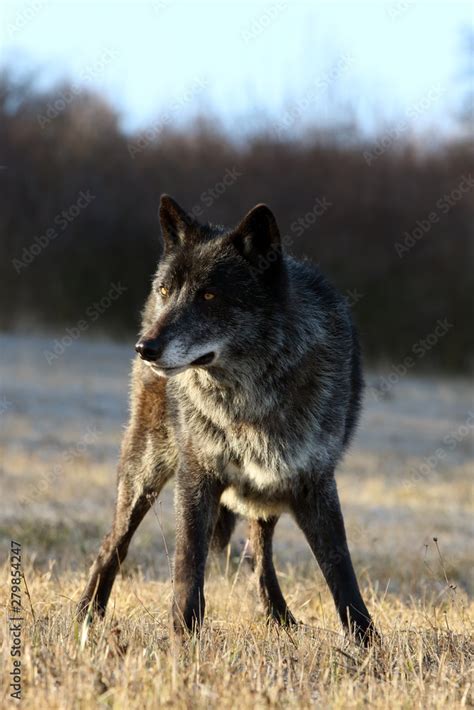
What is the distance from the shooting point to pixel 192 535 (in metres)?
4.85

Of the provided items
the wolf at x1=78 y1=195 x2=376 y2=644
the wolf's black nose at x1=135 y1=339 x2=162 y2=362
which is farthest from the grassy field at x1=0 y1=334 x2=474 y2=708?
the wolf's black nose at x1=135 y1=339 x2=162 y2=362

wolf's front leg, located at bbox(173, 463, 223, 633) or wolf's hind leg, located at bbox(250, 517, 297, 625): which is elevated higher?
wolf's front leg, located at bbox(173, 463, 223, 633)

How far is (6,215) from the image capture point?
76.1 feet

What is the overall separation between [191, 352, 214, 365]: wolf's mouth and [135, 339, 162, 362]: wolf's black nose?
0.23 meters

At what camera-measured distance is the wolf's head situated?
467 cm

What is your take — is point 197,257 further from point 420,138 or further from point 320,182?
point 420,138

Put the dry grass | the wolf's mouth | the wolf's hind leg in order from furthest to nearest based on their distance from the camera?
the wolf's hind leg, the wolf's mouth, the dry grass

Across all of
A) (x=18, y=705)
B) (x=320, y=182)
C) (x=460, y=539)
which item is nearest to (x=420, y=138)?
(x=320, y=182)

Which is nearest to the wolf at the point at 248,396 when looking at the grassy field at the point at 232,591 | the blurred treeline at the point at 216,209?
the grassy field at the point at 232,591

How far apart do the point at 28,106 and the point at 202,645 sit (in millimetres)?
22373

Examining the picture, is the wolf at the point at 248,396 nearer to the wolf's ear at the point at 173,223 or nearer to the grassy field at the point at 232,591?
the wolf's ear at the point at 173,223

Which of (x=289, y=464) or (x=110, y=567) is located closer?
(x=289, y=464)

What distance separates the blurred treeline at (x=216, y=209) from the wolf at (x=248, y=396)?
17865mm

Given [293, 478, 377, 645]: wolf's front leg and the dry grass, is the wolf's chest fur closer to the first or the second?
[293, 478, 377, 645]: wolf's front leg
